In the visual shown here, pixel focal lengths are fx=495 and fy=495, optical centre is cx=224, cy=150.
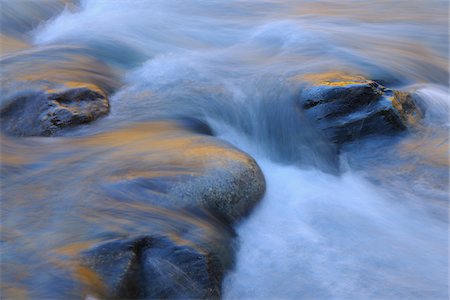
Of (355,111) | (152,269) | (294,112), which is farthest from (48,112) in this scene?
(355,111)

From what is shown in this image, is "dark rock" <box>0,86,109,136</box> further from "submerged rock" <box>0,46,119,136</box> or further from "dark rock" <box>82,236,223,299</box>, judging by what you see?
"dark rock" <box>82,236,223,299</box>

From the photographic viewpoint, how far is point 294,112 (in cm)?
534

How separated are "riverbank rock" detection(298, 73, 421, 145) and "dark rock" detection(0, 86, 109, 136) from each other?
89.8 inches

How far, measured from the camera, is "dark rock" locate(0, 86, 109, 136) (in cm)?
471

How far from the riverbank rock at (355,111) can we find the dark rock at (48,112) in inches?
89.8

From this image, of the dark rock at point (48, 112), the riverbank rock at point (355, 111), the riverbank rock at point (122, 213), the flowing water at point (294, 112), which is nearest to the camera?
the riverbank rock at point (122, 213)

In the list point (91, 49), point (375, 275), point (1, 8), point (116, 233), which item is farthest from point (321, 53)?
point (1, 8)

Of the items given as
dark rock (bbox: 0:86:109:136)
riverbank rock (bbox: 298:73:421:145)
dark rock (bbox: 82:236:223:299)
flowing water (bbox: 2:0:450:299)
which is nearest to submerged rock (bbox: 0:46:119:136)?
dark rock (bbox: 0:86:109:136)

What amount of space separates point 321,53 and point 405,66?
1.08 metres

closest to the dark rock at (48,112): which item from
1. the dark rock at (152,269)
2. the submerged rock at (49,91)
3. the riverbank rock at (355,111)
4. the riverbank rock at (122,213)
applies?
the submerged rock at (49,91)

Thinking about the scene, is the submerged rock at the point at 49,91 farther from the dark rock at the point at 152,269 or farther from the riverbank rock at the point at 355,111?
→ the riverbank rock at the point at 355,111

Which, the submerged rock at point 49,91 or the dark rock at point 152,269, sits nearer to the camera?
the dark rock at point 152,269

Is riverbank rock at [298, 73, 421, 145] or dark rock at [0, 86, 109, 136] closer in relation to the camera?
dark rock at [0, 86, 109, 136]

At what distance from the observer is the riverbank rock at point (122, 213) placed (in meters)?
3.08
